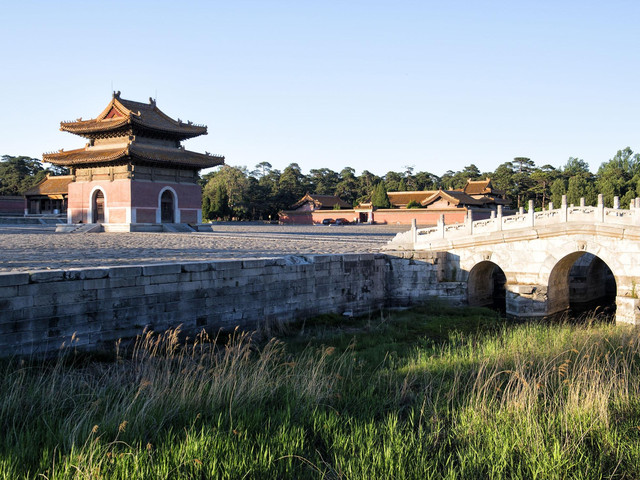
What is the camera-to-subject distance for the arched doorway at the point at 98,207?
31459 mm

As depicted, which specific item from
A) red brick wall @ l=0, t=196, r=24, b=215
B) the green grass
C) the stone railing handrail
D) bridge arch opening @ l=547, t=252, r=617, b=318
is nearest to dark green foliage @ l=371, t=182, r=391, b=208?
bridge arch opening @ l=547, t=252, r=617, b=318

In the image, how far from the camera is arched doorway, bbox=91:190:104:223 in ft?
103

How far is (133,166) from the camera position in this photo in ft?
97.6

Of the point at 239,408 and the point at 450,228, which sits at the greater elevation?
the point at 450,228

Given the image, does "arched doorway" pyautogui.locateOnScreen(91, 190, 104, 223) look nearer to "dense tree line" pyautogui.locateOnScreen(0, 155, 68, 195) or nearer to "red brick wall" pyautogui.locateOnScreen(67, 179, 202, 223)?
"red brick wall" pyautogui.locateOnScreen(67, 179, 202, 223)

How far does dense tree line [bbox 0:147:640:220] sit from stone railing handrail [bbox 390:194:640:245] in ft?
115

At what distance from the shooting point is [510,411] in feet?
17.2

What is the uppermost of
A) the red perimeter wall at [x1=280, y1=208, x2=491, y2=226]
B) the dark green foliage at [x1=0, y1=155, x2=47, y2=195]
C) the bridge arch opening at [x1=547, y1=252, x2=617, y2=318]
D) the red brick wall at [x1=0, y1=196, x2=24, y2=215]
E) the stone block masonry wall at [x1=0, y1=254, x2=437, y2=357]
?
the dark green foliage at [x1=0, y1=155, x2=47, y2=195]

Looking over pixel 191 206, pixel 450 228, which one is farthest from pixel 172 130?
pixel 450 228

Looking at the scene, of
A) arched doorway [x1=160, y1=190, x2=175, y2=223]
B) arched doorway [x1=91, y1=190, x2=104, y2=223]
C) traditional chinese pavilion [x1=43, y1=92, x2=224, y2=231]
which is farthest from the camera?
arched doorway [x1=160, y1=190, x2=175, y2=223]

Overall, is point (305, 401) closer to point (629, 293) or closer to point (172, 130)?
point (629, 293)

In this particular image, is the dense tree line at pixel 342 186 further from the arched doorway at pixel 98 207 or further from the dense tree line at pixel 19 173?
the arched doorway at pixel 98 207

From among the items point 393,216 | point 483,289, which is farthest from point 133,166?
point 393,216

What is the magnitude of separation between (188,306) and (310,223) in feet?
147
